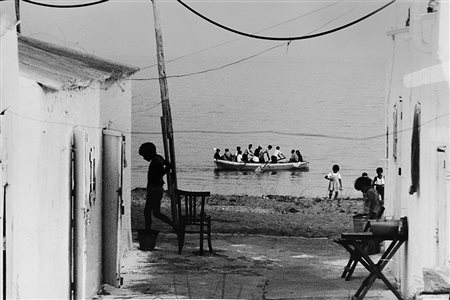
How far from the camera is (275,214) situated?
79.6 ft

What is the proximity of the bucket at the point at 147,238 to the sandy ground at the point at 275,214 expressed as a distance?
3.49 m

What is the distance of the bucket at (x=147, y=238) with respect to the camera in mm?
17094

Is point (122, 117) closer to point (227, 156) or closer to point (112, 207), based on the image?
point (112, 207)

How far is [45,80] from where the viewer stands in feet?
33.6

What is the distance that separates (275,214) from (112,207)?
10.6 meters

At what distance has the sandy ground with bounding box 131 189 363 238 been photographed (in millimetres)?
21062

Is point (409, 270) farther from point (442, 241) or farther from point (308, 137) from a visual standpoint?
point (308, 137)

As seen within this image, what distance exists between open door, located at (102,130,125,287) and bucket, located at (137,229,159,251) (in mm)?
2904

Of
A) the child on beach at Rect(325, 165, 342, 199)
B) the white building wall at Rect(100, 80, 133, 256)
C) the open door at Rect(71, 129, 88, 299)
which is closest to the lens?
the open door at Rect(71, 129, 88, 299)

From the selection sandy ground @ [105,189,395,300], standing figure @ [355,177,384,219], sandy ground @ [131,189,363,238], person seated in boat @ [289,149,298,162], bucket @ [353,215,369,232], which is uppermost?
person seated in boat @ [289,149,298,162]

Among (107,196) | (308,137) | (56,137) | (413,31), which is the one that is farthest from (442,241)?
(308,137)

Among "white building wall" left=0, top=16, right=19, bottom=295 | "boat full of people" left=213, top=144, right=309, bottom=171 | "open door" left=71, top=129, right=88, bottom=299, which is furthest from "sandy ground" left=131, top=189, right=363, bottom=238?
"white building wall" left=0, top=16, right=19, bottom=295

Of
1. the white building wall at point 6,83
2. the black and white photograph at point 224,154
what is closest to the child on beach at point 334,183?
the black and white photograph at point 224,154

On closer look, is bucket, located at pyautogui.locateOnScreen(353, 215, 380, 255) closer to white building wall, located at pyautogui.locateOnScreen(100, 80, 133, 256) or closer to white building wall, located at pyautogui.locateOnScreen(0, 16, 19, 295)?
white building wall, located at pyautogui.locateOnScreen(100, 80, 133, 256)
